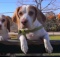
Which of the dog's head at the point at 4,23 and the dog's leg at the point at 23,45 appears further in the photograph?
the dog's head at the point at 4,23

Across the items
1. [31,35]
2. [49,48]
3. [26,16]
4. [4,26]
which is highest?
[26,16]

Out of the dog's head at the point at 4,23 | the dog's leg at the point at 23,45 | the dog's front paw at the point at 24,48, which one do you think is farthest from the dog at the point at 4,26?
the dog's front paw at the point at 24,48

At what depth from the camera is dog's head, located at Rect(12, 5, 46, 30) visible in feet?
9.93

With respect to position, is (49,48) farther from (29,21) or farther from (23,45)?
Answer: (29,21)

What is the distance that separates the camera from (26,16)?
3.09 metres

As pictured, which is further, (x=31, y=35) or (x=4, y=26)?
(x=4, y=26)

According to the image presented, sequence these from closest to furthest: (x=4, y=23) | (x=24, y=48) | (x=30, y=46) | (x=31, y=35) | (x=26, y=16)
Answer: (x=24, y=48), (x=30, y=46), (x=26, y=16), (x=31, y=35), (x=4, y=23)

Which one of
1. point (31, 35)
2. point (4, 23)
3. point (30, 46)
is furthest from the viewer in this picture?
point (4, 23)

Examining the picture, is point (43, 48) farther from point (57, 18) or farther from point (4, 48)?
point (57, 18)

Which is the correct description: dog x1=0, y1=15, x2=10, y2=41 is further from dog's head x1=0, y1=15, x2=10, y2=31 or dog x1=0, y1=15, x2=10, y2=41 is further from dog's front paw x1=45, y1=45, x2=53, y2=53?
dog's front paw x1=45, y1=45, x2=53, y2=53

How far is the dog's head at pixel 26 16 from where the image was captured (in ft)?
9.93

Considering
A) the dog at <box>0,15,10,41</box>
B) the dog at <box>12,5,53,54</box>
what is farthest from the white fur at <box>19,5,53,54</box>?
the dog at <box>0,15,10,41</box>

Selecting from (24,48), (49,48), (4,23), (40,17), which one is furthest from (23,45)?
(4,23)

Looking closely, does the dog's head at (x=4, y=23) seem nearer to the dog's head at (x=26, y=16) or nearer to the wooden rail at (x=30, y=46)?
the dog's head at (x=26, y=16)
